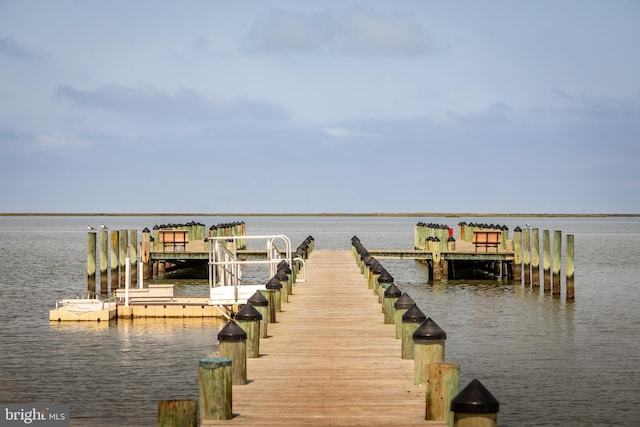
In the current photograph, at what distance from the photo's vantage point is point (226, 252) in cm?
2956

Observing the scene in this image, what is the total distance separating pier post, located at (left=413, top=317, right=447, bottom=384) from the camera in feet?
42.0

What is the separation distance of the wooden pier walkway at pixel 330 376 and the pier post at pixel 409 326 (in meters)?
0.20

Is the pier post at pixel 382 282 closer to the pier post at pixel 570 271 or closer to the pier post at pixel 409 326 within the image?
the pier post at pixel 409 326

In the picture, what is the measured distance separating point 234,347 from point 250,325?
241 cm

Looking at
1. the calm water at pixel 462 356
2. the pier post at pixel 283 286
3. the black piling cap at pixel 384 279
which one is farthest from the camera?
the pier post at pixel 283 286

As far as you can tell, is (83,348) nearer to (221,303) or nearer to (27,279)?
(221,303)

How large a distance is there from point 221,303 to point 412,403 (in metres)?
16.9

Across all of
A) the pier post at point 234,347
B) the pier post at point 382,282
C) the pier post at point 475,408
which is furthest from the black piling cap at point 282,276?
the pier post at point 475,408

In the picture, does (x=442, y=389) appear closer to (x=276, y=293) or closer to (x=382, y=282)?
(x=276, y=293)

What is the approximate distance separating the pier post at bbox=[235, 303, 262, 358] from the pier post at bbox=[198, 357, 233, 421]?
13.4ft

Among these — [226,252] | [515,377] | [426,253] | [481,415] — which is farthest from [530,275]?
[481,415]

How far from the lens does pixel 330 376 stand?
46.7 ft

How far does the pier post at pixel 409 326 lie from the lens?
15180 mm

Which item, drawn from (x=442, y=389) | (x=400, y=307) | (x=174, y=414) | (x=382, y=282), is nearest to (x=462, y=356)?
(x=382, y=282)
